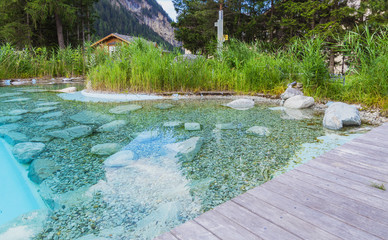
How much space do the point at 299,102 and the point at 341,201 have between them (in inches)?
139

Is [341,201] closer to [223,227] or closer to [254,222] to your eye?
[254,222]

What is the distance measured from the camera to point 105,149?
→ 7.62 feet

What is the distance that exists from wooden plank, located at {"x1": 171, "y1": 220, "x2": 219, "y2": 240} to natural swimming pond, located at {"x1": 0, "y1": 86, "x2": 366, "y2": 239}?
38 centimetres

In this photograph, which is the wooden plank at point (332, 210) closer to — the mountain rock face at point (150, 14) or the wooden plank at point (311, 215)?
the wooden plank at point (311, 215)

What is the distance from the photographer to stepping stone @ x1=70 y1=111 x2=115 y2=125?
3.39 meters

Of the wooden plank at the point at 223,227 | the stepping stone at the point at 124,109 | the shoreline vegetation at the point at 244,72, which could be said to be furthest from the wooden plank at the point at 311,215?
the shoreline vegetation at the point at 244,72

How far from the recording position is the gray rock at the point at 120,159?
204 centimetres

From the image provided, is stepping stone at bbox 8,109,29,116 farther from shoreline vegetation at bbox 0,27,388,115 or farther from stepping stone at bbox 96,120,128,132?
shoreline vegetation at bbox 0,27,388,115

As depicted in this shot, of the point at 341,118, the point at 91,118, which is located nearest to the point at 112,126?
the point at 91,118

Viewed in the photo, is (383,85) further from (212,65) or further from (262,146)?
(212,65)

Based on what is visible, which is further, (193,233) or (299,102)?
(299,102)

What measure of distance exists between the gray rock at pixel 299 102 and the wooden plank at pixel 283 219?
3.62m

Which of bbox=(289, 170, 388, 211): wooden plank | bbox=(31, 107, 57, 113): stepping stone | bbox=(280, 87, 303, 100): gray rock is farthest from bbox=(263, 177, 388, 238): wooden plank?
bbox=(31, 107, 57, 113): stepping stone

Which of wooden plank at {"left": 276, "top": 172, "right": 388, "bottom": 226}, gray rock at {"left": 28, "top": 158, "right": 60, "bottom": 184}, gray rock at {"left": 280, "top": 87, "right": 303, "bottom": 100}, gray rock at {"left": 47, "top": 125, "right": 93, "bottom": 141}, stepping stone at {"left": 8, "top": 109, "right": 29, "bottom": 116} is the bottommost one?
gray rock at {"left": 28, "top": 158, "right": 60, "bottom": 184}
